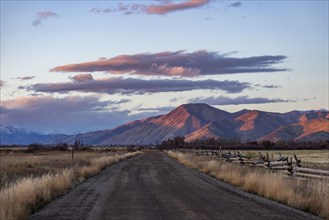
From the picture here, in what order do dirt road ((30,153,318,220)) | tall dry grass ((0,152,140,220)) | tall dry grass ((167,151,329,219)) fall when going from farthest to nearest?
tall dry grass ((167,151,329,219)), dirt road ((30,153,318,220)), tall dry grass ((0,152,140,220))

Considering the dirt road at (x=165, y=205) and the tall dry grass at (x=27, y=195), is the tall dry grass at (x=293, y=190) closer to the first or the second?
→ the dirt road at (x=165, y=205)

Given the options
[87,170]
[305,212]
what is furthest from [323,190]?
[87,170]

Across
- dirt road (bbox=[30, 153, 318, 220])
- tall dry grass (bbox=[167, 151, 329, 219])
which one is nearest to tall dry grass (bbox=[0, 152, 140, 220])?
dirt road (bbox=[30, 153, 318, 220])

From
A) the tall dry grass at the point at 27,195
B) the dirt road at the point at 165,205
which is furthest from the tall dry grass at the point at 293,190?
the tall dry grass at the point at 27,195

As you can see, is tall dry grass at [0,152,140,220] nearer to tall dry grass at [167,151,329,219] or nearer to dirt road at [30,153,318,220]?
dirt road at [30,153,318,220]

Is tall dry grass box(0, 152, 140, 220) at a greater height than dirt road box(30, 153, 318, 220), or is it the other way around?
tall dry grass box(0, 152, 140, 220)

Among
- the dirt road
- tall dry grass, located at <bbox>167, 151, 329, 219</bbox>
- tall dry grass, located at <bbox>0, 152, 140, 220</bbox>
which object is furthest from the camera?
tall dry grass, located at <bbox>167, 151, 329, 219</bbox>

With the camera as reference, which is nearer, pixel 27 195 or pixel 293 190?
pixel 27 195

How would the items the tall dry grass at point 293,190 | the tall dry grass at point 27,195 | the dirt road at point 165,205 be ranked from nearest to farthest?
the tall dry grass at point 27,195 → the dirt road at point 165,205 → the tall dry grass at point 293,190

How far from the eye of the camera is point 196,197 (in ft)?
63.7

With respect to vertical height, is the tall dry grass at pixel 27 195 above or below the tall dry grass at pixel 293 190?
above

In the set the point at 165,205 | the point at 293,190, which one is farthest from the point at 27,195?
the point at 293,190

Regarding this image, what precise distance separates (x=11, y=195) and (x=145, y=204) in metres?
4.65

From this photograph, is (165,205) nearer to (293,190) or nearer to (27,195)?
(27,195)
